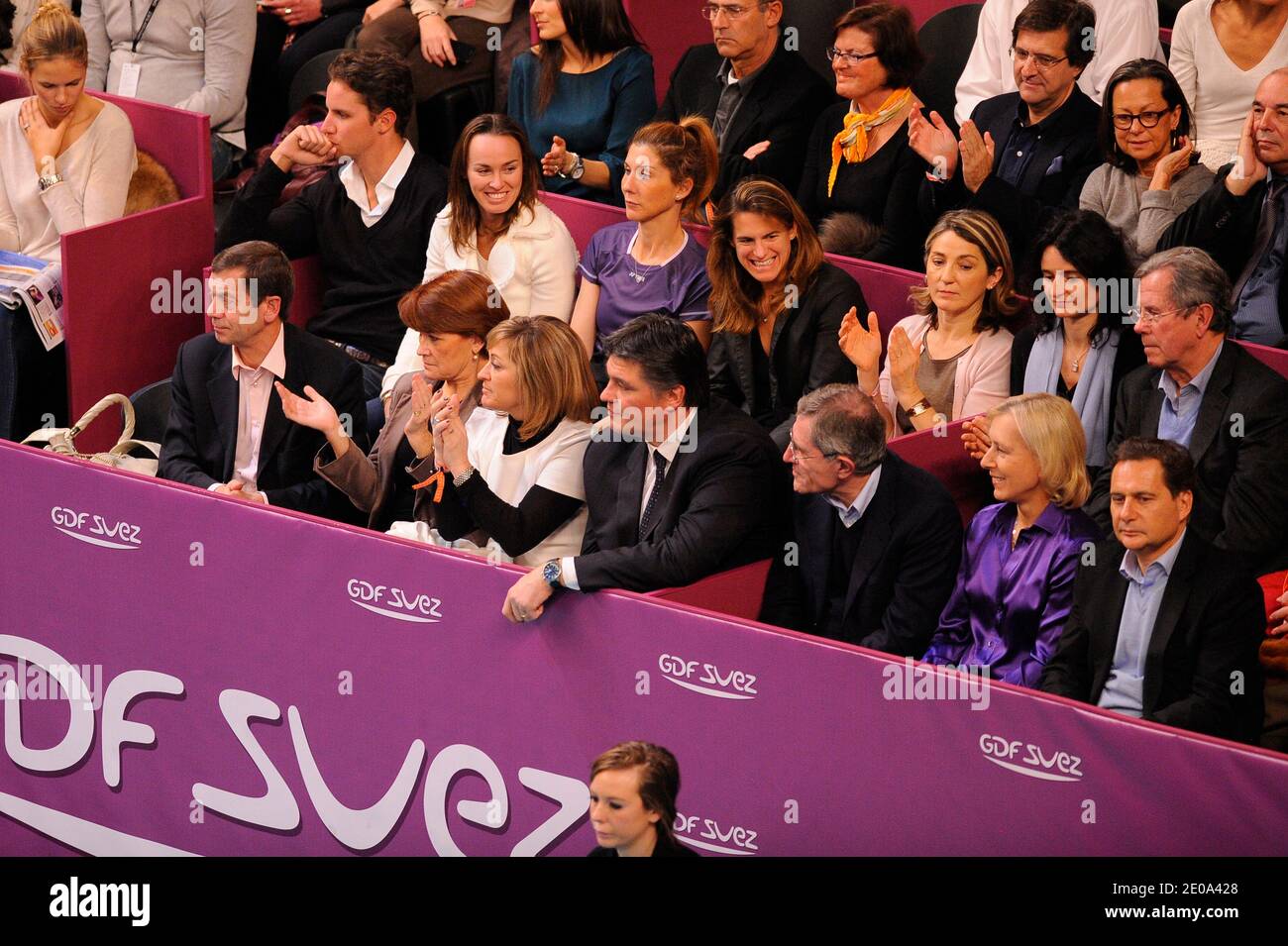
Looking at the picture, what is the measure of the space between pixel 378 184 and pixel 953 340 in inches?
84.4

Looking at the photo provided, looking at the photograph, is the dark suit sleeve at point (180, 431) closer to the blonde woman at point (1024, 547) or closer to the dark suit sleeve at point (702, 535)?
the dark suit sleeve at point (702, 535)

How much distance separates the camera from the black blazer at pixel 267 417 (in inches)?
211

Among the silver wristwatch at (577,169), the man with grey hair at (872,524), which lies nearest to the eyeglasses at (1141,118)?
the man with grey hair at (872,524)

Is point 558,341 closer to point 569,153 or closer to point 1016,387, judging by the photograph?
point 1016,387

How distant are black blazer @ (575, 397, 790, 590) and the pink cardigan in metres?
0.75

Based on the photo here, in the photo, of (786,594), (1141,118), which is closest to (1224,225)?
(1141,118)

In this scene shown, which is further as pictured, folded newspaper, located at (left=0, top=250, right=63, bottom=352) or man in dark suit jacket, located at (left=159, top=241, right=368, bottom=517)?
folded newspaper, located at (left=0, top=250, right=63, bottom=352)

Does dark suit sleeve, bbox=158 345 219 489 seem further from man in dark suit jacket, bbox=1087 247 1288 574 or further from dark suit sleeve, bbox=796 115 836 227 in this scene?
man in dark suit jacket, bbox=1087 247 1288 574

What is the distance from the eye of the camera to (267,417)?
5.37 m

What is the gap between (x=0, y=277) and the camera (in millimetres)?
6227

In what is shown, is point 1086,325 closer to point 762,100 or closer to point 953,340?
point 953,340

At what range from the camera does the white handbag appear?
197 inches

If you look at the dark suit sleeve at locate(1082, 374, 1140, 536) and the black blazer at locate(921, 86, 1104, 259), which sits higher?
the black blazer at locate(921, 86, 1104, 259)

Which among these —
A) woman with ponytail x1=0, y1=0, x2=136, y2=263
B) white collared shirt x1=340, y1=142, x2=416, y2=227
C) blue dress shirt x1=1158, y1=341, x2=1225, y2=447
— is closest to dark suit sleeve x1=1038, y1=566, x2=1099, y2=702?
blue dress shirt x1=1158, y1=341, x2=1225, y2=447
